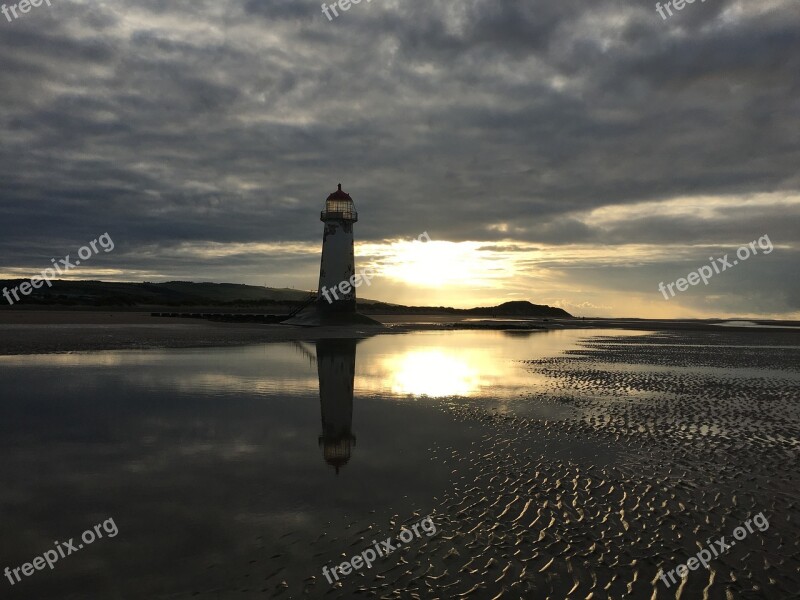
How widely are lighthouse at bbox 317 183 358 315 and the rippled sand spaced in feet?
131

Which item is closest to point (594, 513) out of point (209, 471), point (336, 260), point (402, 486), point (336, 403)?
point (402, 486)

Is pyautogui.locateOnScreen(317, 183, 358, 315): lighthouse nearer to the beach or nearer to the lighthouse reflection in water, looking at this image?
the lighthouse reflection in water

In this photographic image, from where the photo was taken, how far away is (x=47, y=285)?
627 feet

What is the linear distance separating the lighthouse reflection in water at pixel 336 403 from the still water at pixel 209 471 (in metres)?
0.08

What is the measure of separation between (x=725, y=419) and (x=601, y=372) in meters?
10.4

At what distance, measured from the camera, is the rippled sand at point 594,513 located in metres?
6.19

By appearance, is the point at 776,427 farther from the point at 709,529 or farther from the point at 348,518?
the point at 348,518

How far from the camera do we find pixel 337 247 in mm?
55156

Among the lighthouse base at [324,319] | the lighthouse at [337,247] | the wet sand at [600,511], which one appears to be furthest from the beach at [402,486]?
the lighthouse base at [324,319]

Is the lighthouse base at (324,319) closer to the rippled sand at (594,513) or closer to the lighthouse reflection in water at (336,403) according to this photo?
the lighthouse reflection in water at (336,403)

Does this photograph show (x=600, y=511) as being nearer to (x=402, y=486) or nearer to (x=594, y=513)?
(x=594, y=513)

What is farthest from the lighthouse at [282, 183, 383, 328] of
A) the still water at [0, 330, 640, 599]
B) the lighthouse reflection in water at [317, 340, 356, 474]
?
the still water at [0, 330, 640, 599]

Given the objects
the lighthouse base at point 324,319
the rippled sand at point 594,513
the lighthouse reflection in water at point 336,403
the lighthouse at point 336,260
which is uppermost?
the lighthouse at point 336,260

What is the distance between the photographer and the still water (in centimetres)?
628
